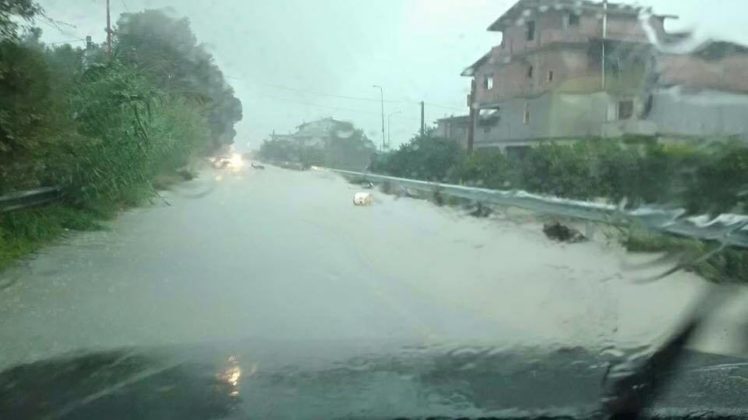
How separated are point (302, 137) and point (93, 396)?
14.6m

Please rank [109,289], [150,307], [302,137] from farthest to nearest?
[302,137] < [109,289] < [150,307]

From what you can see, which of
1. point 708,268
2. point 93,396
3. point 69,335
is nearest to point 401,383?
point 93,396

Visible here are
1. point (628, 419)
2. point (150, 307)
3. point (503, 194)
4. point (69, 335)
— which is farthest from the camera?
point (503, 194)

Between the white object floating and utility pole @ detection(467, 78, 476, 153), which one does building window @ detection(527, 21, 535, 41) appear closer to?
utility pole @ detection(467, 78, 476, 153)

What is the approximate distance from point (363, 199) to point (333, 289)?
11.9 metres

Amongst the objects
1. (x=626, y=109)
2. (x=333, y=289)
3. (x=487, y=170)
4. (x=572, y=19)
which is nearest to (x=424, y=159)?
(x=487, y=170)

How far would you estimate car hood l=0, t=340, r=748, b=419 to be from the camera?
5.90 m

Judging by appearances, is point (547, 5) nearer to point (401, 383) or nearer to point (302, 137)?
point (401, 383)

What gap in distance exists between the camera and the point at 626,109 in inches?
403

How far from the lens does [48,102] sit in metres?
12.0

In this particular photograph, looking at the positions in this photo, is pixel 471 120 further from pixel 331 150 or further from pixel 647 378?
pixel 647 378

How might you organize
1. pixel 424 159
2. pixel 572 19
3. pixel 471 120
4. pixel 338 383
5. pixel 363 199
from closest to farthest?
1. pixel 338 383
2. pixel 572 19
3. pixel 471 120
4. pixel 424 159
5. pixel 363 199

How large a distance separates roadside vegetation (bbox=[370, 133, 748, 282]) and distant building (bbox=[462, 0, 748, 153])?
23 cm

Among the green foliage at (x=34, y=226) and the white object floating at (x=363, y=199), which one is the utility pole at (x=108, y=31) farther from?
the white object floating at (x=363, y=199)
